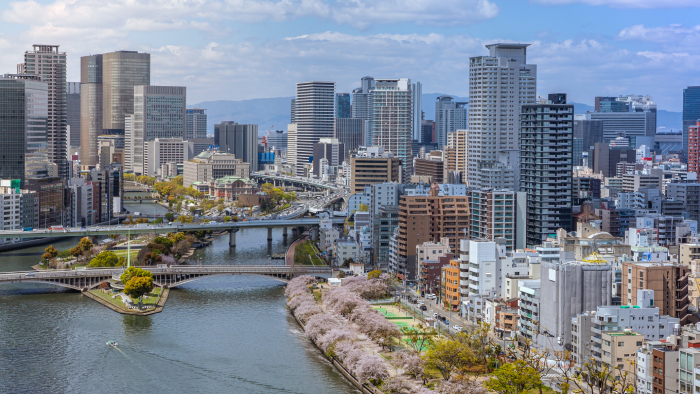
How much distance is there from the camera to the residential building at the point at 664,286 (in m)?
21.4

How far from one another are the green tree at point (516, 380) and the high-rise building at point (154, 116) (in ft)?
272

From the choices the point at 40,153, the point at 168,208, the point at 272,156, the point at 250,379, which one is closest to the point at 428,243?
the point at 250,379

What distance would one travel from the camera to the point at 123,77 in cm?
10506

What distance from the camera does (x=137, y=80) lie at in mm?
105062

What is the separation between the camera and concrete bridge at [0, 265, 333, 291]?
95.0ft

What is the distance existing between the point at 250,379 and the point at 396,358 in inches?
126

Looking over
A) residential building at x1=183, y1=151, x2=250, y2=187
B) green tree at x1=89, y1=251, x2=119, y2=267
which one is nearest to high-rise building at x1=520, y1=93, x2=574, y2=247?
green tree at x1=89, y1=251, x2=119, y2=267

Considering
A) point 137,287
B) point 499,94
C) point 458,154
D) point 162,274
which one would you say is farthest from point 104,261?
point 458,154

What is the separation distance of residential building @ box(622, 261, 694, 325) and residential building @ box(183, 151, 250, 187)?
55840 millimetres

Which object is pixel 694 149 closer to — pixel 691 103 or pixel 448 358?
pixel 691 103

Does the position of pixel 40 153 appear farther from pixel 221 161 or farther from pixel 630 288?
pixel 630 288

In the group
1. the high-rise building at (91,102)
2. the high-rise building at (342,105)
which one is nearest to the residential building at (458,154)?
the high-rise building at (342,105)

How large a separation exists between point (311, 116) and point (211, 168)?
27081 mm

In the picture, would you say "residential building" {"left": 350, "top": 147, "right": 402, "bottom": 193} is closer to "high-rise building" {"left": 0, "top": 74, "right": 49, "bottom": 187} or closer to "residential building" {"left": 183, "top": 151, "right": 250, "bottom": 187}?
"high-rise building" {"left": 0, "top": 74, "right": 49, "bottom": 187}
